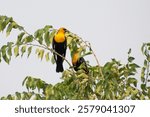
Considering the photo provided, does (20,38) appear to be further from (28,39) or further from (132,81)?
(132,81)

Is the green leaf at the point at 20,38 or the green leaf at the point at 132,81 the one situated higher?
the green leaf at the point at 20,38

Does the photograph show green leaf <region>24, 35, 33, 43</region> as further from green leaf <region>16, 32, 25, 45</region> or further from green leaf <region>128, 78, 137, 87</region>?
green leaf <region>128, 78, 137, 87</region>

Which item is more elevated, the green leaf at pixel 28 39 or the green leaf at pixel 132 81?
the green leaf at pixel 28 39

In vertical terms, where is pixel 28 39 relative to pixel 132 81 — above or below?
above

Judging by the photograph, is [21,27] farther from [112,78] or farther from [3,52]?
[112,78]

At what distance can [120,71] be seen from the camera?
15.9 ft

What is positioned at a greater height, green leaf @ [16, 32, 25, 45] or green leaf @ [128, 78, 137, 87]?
green leaf @ [16, 32, 25, 45]

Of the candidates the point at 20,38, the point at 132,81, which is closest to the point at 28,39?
the point at 20,38

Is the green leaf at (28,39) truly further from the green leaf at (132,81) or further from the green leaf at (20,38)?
the green leaf at (132,81)

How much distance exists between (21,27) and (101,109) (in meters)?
0.91

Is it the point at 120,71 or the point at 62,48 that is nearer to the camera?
the point at 120,71

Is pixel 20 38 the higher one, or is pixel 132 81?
pixel 20 38

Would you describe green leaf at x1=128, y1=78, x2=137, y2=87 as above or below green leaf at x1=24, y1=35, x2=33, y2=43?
below

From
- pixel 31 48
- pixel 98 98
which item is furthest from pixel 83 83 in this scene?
pixel 31 48
